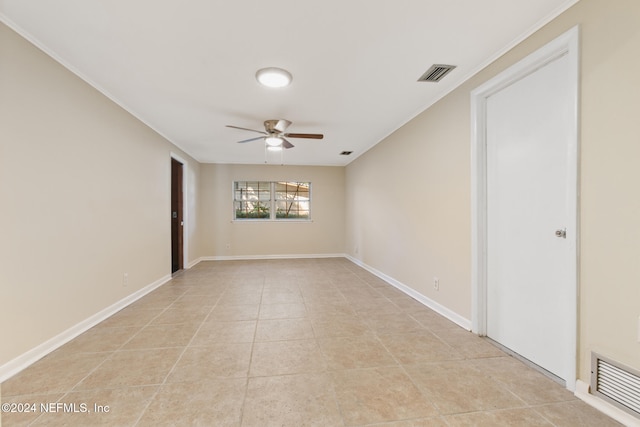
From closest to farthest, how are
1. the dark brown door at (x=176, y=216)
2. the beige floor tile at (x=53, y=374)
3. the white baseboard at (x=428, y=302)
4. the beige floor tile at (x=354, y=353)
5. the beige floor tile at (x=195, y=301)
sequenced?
the beige floor tile at (x=53, y=374) → the beige floor tile at (x=354, y=353) → the white baseboard at (x=428, y=302) → the beige floor tile at (x=195, y=301) → the dark brown door at (x=176, y=216)

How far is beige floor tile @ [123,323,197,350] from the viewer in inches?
88.2

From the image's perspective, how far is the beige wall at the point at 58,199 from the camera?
71.2 inches

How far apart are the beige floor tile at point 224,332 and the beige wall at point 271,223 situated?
3953 millimetres

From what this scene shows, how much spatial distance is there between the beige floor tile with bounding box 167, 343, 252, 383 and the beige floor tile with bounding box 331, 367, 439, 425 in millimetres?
695

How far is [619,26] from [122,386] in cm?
350

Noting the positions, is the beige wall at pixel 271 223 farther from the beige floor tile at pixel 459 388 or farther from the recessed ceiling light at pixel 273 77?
the beige floor tile at pixel 459 388

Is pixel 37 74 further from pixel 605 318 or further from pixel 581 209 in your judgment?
pixel 605 318

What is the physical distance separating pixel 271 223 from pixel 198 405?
532 cm

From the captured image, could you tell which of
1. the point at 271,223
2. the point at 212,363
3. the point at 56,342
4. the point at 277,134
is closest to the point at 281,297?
the point at 212,363

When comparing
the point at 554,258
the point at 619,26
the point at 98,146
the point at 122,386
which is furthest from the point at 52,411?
the point at 619,26

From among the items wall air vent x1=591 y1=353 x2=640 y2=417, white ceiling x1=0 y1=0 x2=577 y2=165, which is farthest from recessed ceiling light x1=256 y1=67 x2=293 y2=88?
wall air vent x1=591 y1=353 x2=640 y2=417

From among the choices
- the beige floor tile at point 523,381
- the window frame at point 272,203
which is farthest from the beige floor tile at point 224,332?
the window frame at point 272,203

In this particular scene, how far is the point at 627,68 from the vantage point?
1376 mm

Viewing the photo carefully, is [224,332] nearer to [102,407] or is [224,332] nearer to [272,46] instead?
[102,407]
